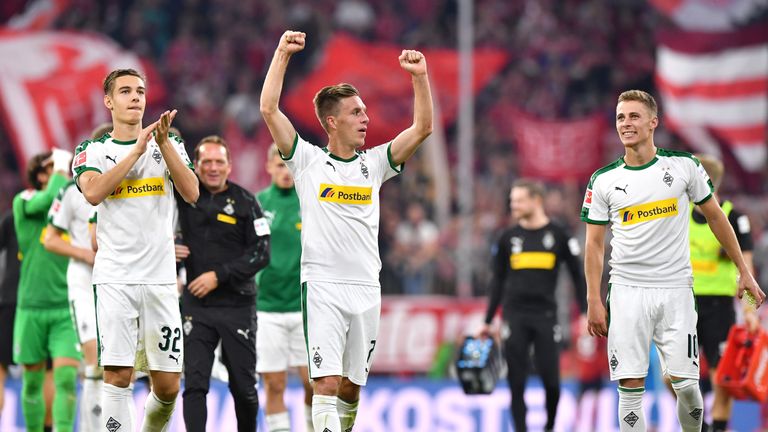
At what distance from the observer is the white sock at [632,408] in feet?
27.4

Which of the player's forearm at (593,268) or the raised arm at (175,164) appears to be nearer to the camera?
the raised arm at (175,164)

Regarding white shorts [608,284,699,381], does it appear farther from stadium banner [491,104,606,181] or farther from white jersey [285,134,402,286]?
stadium banner [491,104,606,181]

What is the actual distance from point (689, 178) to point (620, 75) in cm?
2043

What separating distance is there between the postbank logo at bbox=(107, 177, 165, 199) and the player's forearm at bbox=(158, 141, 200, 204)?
200mm

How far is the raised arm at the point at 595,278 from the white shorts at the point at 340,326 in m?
1.50

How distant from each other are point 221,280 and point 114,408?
1.50 m

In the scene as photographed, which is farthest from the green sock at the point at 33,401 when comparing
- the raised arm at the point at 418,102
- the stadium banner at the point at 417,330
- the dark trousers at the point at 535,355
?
the stadium banner at the point at 417,330

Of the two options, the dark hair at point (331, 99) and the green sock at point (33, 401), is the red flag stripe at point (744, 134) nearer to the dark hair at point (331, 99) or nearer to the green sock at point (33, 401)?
the green sock at point (33, 401)

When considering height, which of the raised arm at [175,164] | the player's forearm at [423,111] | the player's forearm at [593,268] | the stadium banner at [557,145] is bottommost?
the player's forearm at [593,268]

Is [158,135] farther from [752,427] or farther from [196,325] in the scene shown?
[752,427]

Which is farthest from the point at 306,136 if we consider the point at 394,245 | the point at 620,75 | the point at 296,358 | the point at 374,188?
the point at 374,188

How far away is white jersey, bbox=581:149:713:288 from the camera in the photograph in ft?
27.7

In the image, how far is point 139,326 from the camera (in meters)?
8.05

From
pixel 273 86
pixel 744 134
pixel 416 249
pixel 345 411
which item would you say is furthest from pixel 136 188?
pixel 744 134
